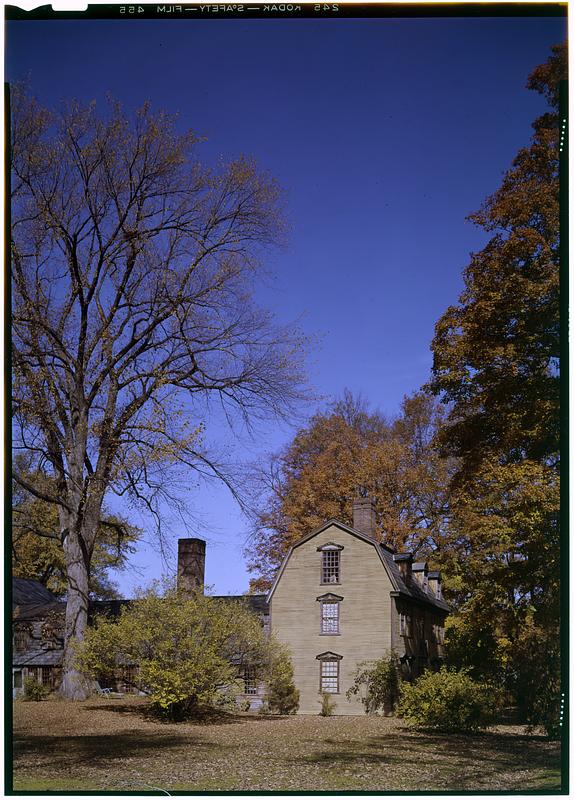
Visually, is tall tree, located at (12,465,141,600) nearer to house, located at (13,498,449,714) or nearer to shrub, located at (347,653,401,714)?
house, located at (13,498,449,714)

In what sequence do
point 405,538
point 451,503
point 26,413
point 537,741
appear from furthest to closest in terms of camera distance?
1. point 405,538
2. point 451,503
3. point 26,413
4. point 537,741

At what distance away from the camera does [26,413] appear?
7.61 meters

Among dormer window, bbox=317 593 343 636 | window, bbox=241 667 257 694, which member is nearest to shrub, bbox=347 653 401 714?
dormer window, bbox=317 593 343 636

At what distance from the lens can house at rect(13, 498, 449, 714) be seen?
8461 millimetres

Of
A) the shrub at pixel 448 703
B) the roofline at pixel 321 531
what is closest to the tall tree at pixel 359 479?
the roofline at pixel 321 531

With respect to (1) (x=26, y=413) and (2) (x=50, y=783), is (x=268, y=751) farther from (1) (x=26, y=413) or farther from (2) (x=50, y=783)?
(1) (x=26, y=413)

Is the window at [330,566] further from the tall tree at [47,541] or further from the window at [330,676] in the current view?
the tall tree at [47,541]

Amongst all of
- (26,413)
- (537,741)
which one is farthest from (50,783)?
(537,741)

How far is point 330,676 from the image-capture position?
850 centimetres

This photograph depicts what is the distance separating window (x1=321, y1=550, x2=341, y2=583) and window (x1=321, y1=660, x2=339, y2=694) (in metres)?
0.86

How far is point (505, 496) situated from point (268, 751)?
10.7ft

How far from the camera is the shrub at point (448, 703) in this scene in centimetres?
802

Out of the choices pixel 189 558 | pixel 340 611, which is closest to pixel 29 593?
pixel 189 558

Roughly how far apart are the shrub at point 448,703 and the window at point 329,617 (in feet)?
2.97
